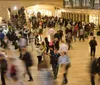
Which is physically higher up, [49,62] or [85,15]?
[49,62]

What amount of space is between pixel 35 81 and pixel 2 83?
1.50 meters

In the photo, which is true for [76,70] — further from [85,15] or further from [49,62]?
[85,15]

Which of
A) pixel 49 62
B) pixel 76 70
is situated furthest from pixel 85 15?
pixel 49 62

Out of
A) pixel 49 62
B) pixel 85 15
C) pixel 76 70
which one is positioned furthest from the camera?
pixel 85 15

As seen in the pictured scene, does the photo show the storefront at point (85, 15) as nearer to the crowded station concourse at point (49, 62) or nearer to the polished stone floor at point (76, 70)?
the crowded station concourse at point (49, 62)

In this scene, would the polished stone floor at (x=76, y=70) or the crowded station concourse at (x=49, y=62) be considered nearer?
the crowded station concourse at (x=49, y=62)

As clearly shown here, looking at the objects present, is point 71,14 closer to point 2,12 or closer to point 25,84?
point 2,12

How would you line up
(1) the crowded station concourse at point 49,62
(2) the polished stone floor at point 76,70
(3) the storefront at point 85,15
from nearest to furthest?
1. (1) the crowded station concourse at point 49,62
2. (2) the polished stone floor at point 76,70
3. (3) the storefront at point 85,15

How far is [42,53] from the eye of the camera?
1460 cm

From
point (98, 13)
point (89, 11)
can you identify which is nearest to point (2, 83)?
point (98, 13)

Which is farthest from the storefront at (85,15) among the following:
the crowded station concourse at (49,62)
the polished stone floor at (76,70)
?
the polished stone floor at (76,70)

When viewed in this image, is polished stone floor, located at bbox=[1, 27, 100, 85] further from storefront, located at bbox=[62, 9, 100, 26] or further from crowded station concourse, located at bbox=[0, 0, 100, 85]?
storefront, located at bbox=[62, 9, 100, 26]

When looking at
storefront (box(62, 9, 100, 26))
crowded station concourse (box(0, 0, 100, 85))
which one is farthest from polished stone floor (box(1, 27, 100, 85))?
storefront (box(62, 9, 100, 26))

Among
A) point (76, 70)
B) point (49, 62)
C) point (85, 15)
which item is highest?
point (49, 62)
